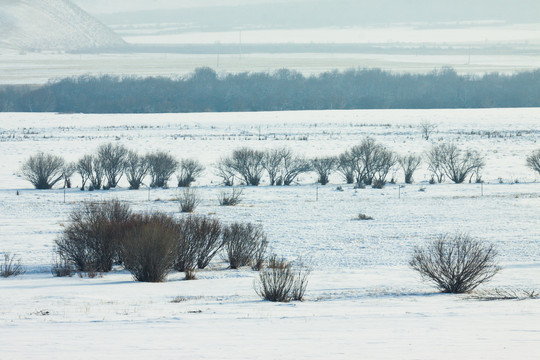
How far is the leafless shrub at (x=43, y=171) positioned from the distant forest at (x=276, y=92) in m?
80.6

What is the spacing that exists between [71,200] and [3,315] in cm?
2083

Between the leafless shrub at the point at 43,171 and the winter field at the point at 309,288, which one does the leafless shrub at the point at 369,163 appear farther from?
the leafless shrub at the point at 43,171

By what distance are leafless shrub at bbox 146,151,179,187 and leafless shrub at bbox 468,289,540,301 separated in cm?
2520

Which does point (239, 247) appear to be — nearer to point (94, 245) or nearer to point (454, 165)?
point (94, 245)

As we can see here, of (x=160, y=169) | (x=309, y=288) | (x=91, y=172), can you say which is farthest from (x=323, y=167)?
(x=309, y=288)

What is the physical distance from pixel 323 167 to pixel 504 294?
25.8 m

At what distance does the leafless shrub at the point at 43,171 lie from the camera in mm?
36375

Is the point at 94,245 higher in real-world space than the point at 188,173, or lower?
lower

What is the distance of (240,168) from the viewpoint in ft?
126

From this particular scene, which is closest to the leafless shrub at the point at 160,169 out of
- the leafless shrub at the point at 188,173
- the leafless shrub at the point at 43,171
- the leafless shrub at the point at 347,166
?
the leafless shrub at the point at 188,173

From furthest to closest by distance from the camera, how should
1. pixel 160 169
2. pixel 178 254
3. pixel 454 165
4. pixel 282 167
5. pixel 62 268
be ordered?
1. pixel 282 167
2. pixel 454 165
3. pixel 160 169
4. pixel 178 254
5. pixel 62 268

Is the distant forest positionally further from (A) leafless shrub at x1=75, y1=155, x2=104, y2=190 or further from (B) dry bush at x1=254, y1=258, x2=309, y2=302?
(B) dry bush at x1=254, y1=258, x2=309, y2=302

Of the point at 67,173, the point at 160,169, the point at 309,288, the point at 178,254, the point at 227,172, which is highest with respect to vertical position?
the point at 160,169

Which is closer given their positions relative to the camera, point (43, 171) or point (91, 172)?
point (43, 171)
